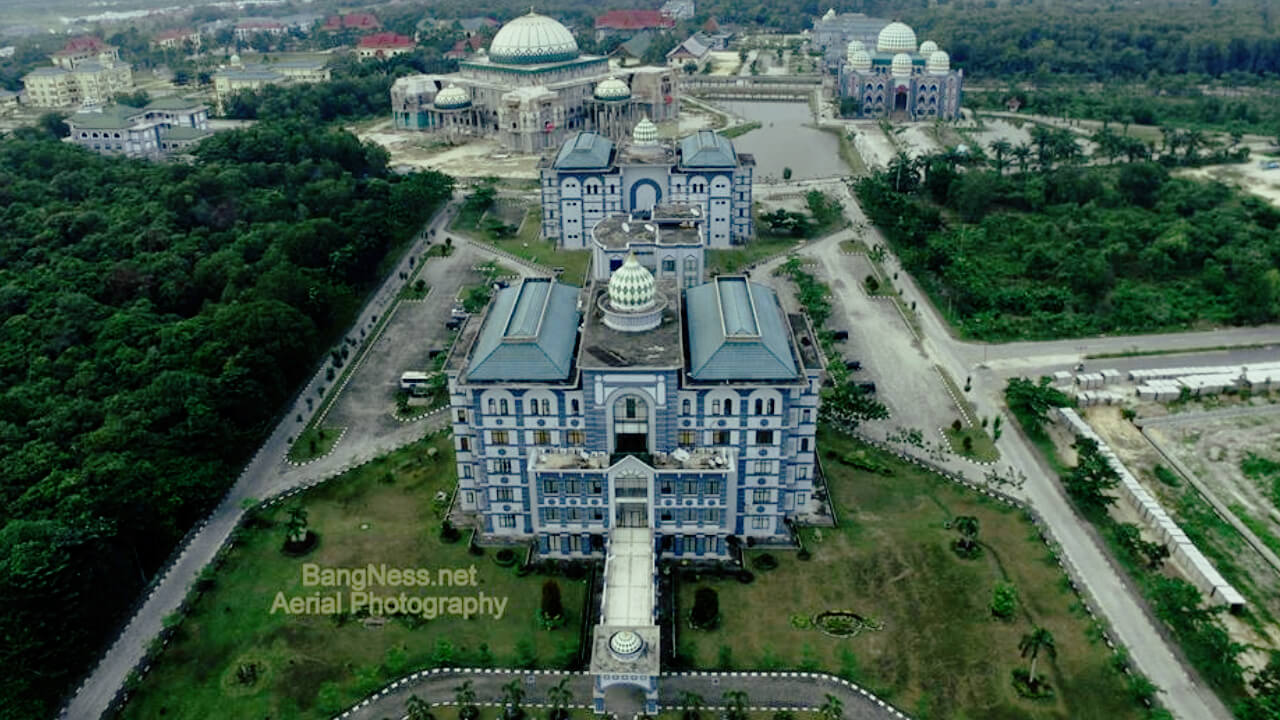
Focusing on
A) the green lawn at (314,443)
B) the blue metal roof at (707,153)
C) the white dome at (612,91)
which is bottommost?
the green lawn at (314,443)

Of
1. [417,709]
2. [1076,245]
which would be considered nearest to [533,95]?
[1076,245]

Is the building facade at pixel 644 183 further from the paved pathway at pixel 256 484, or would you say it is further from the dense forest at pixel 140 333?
the paved pathway at pixel 256 484

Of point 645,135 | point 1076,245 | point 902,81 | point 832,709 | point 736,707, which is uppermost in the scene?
point 902,81

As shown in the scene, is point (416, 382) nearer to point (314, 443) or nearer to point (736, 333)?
point (314, 443)

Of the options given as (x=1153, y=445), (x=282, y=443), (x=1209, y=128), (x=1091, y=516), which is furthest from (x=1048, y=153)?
(x=282, y=443)

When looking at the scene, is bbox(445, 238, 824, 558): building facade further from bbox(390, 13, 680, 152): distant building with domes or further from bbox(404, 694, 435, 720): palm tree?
bbox(390, 13, 680, 152): distant building with domes

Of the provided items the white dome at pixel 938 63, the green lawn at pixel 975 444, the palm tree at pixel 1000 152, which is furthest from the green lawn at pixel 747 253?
the white dome at pixel 938 63

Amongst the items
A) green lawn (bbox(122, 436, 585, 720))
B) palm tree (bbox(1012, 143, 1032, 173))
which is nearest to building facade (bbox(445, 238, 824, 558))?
green lawn (bbox(122, 436, 585, 720))

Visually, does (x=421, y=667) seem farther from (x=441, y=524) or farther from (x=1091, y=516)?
(x=1091, y=516)
